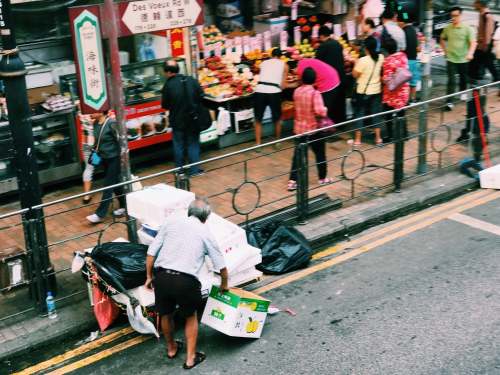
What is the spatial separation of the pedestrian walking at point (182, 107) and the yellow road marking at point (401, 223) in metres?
2.28

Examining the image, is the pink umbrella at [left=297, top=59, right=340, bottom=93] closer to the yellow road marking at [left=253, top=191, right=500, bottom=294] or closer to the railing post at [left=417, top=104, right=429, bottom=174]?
the railing post at [left=417, top=104, right=429, bottom=174]

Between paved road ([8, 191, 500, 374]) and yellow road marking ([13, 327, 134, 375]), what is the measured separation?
96mm

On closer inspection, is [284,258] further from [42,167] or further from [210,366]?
[42,167]

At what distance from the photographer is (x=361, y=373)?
6.20 meters

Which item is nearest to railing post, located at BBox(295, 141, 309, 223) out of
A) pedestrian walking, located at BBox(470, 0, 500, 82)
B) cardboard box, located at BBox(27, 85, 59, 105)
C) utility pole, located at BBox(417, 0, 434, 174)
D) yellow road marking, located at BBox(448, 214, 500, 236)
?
yellow road marking, located at BBox(448, 214, 500, 236)

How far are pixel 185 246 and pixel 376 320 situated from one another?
2.01 metres

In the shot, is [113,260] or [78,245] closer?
[113,260]

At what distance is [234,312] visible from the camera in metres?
6.50

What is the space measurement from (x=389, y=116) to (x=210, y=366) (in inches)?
232

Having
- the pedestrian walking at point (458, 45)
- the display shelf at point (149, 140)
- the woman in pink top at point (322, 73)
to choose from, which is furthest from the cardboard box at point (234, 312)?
the pedestrian walking at point (458, 45)

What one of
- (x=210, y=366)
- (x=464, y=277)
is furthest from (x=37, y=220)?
(x=464, y=277)

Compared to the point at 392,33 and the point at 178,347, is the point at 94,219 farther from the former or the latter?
the point at 392,33

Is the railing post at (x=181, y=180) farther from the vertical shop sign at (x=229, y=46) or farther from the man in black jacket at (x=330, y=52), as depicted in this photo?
the vertical shop sign at (x=229, y=46)

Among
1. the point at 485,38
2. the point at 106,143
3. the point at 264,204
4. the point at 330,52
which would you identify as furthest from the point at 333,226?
the point at 485,38
